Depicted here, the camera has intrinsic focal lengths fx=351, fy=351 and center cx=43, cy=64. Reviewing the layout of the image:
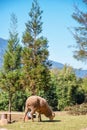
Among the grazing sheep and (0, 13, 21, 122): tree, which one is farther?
(0, 13, 21, 122): tree

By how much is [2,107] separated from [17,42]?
1113 cm

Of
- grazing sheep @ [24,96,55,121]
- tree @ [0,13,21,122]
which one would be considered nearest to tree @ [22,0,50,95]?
tree @ [0,13,21,122]

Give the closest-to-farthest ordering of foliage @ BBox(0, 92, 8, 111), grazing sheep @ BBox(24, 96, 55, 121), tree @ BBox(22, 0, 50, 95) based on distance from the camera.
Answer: grazing sheep @ BBox(24, 96, 55, 121)
tree @ BBox(22, 0, 50, 95)
foliage @ BBox(0, 92, 8, 111)

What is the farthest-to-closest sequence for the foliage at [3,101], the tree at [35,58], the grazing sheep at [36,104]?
the foliage at [3,101] → the tree at [35,58] → the grazing sheep at [36,104]

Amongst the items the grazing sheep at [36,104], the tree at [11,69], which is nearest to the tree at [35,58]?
the tree at [11,69]

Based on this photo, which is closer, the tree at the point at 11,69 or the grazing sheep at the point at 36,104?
the grazing sheep at the point at 36,104

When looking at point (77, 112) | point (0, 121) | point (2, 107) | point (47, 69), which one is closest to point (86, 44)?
point (77, 112)

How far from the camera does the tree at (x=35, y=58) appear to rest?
36.5 metres

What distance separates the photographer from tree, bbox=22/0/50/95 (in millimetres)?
36500

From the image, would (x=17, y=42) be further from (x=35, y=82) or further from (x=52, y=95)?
(x=52, y=95)

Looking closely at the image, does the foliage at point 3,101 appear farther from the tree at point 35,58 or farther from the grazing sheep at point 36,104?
the grazing sheep at point 36,104

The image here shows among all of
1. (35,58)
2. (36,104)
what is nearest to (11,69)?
(35,58)

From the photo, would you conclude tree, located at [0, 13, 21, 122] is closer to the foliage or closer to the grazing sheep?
the foliage

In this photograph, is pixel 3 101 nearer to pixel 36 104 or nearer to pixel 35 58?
A: pixel 35 58
